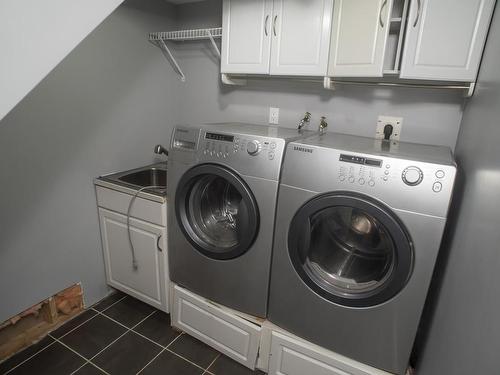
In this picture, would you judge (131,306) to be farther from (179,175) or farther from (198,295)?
(179,175)

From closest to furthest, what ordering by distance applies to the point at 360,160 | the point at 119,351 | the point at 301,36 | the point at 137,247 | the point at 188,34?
the point at 360,160, the point at 301,36, the point at 119,351, the point at 137,247, the point at 188,34

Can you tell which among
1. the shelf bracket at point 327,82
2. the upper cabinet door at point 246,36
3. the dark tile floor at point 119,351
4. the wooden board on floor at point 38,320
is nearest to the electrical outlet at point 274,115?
the upper cabinet door at point 246,36

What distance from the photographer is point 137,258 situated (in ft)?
6.01

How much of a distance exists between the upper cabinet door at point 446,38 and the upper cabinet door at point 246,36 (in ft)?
2.39

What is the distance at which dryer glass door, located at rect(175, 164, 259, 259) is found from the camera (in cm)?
135

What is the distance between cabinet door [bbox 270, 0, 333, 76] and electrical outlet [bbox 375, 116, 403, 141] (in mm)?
435

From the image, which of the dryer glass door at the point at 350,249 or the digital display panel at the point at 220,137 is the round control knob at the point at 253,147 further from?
the dryer glass door at the point at 350,249

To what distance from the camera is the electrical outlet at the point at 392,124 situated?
1594mm

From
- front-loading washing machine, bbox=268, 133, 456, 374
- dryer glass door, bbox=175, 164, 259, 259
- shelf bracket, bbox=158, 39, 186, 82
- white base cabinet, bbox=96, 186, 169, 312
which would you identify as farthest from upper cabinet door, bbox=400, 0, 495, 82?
shelf bracket, bbox=158, 39, 186, 82

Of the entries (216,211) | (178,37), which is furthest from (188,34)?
(216,211)

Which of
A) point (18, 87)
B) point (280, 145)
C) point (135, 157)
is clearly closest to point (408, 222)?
point (280, 145)

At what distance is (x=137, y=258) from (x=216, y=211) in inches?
24.4

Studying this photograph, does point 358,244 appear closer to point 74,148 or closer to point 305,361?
point 305,361

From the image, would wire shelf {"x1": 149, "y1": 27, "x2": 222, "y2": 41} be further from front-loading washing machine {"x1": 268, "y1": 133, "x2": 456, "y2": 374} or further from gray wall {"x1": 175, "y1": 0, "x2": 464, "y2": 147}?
front-loading washing machine {"x1": 268, "y1": 133, "x2": 456, "y2": 374}
